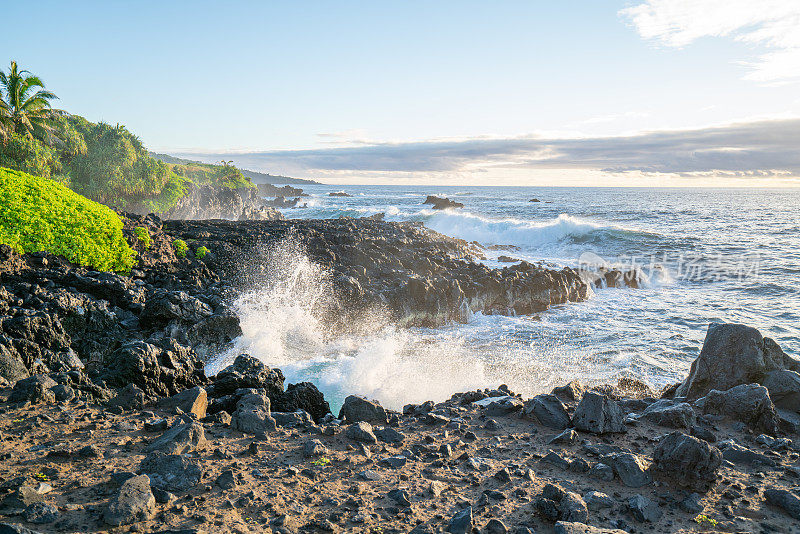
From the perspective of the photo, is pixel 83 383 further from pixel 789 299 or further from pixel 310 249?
pixel 789 299

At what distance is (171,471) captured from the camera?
4.54 m

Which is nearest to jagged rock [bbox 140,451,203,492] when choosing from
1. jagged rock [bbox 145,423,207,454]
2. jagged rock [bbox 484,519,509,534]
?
jagged rock [bbox 145,423,207,454]

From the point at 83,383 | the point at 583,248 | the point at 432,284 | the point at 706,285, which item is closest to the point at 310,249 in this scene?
the point at 432,284

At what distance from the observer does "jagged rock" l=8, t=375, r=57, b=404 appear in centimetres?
602

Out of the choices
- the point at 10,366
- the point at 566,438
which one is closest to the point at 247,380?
the point at 10,366

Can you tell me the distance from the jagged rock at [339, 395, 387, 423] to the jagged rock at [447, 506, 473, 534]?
Result: 2.87m

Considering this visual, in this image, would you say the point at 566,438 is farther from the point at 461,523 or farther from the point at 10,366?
the point at 10,366

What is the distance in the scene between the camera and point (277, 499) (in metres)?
4.47

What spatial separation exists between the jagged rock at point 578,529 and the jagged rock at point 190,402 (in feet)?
17.2

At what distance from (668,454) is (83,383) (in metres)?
8.63

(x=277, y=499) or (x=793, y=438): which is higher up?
(x=277, y=499)

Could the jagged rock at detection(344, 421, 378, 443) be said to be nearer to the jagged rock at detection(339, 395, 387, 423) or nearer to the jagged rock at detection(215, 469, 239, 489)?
the jagged rock at detection(339, 395, 387, 423)

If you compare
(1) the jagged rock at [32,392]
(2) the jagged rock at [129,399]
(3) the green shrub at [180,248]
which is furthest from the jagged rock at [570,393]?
(3) the green shrub at [180,248]

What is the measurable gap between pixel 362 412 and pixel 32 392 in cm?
478
